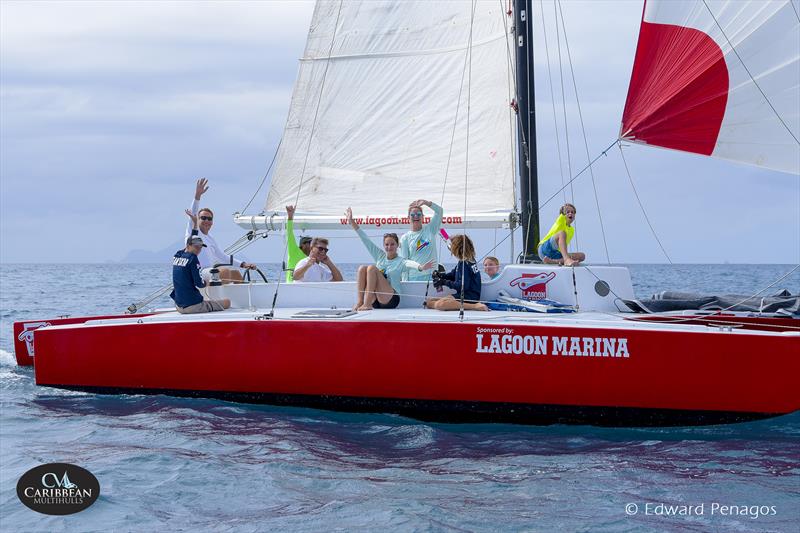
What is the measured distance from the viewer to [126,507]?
4.78 meters

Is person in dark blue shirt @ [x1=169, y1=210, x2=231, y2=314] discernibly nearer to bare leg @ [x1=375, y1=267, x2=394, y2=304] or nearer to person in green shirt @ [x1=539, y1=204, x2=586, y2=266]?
bare leg @ [x1=375, y1=267, x2=394, y2=304]

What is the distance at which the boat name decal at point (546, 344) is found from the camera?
5.98 m

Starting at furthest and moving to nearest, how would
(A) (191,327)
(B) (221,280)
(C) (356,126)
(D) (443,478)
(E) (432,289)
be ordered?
1. (C) (356,126)
2. (B) (221,280)
3. (E) (432,289)
4. (A) (191,327)
5. (D) (443,478)

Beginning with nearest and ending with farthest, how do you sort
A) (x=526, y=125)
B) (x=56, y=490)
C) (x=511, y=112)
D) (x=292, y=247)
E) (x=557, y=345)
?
(x=56, y=490) → (x=557, y=345) → (x=526, y=125) → (x=511, y=112) → (x=292, y=247)

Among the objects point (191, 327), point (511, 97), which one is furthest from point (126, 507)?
point (511, 97)

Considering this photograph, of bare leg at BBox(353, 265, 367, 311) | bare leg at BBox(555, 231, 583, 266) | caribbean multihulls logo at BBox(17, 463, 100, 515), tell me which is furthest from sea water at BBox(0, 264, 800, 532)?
bare leg at BBox(555, 231, 583, 266)

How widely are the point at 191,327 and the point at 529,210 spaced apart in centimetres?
311

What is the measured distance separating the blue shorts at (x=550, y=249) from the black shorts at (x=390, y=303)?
1493mm

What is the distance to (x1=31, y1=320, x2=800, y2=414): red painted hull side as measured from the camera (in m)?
5.91

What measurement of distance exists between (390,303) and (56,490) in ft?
10.5

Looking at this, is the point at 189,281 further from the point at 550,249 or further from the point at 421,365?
the point at 550,249

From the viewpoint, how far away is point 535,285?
24.0 feet

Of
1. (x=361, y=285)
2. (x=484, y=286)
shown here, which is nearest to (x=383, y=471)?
(x=361, y=285)

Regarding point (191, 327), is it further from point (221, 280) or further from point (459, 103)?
point (459, 103)
